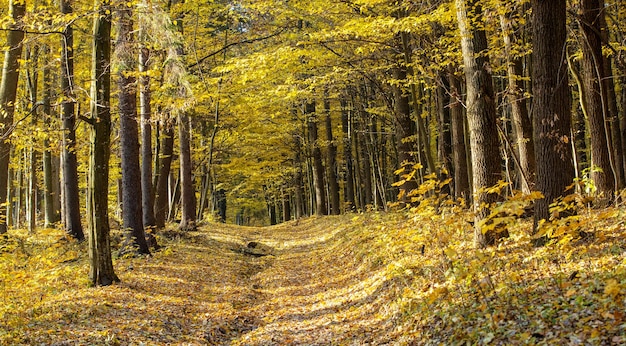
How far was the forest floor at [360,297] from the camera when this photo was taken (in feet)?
17.5

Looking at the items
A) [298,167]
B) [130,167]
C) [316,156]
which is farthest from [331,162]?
[130,167]

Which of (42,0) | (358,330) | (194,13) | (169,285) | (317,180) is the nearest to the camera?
(358,330)

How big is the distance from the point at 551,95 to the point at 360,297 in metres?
4.91

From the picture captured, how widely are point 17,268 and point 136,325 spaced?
18.1 feet

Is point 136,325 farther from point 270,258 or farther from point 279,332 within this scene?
point 270,258

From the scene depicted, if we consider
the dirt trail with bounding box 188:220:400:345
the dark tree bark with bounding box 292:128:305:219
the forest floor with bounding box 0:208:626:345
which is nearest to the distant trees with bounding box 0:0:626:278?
the forest floor with bounding box 0:208:626:345

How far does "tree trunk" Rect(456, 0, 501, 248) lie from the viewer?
8625 mm

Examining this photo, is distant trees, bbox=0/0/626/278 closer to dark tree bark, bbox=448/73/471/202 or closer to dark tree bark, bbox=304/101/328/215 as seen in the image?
dark tree bark, bbox=448/73/471/202

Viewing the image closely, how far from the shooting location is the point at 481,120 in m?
8.66

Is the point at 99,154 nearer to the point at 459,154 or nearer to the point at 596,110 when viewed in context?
the point at 459,154

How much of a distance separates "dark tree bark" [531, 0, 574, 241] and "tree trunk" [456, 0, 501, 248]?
1.10 metres

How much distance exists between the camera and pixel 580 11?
32.4ft

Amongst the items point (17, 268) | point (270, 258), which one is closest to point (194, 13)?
point (270, 258)

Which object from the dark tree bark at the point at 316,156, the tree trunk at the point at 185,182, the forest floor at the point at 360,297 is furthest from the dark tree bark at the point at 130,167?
the dark tree bark at the point at 316,156
